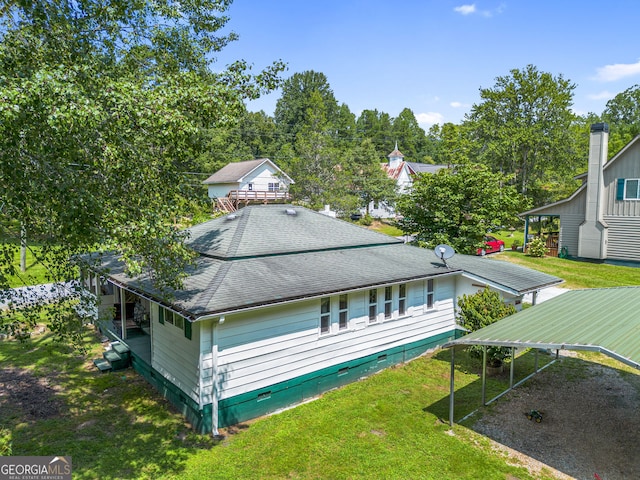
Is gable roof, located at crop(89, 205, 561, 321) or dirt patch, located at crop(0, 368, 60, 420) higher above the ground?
gable roof, located at crop(89, 205, 561, 321)

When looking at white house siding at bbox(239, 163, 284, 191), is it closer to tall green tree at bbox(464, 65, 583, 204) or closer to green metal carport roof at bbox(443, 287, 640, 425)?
tall green tree at bbox(464, 65, 583, 204)

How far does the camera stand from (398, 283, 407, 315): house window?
39.9 feet

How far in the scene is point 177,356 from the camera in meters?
9.59

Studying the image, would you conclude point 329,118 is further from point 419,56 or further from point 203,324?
point 203,324

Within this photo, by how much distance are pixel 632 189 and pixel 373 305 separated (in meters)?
20.6

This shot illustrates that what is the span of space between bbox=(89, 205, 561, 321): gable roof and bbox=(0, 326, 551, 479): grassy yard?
263cm

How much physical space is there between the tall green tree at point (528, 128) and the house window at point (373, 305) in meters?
35.4

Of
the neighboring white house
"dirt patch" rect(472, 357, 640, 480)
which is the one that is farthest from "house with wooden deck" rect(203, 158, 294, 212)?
"dirt patch" rect(472, 357, 640, 480)

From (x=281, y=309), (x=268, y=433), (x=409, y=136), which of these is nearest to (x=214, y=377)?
(x=268, y=433)

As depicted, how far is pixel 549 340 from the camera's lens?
6.78 meters

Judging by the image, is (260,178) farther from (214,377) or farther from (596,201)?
(214,377)

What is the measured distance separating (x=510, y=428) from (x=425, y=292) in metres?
4.75

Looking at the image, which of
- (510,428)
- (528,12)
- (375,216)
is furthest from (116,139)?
(375,216)

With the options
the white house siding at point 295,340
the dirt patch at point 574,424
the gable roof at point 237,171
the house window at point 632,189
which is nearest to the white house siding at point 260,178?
the gable roof at point 237,171
